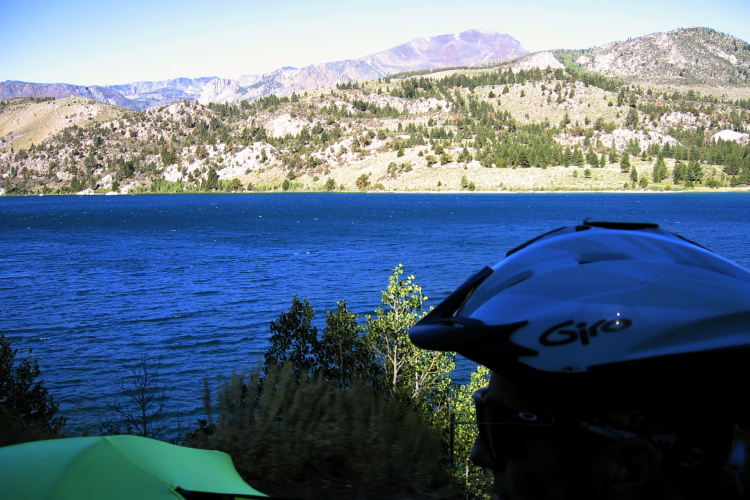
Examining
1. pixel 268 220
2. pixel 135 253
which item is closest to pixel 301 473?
pixel 135 253

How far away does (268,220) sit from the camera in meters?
110

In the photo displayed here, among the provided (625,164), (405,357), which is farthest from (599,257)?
(625,164)

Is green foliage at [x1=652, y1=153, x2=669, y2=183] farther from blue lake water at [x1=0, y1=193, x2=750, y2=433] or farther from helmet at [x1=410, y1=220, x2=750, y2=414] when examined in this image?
helmet at [x1=410, y1=220, x2=750, y2=414]

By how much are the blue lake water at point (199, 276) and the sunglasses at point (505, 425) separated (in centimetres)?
843

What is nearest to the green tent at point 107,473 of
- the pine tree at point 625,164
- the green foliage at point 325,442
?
the green foliage at point 325,442

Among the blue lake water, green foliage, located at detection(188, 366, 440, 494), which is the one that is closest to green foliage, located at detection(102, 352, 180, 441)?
the blue lake water

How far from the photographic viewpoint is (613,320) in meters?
1.41

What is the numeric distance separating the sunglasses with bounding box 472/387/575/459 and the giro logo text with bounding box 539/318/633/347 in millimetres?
197

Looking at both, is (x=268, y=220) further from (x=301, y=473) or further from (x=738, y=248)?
(x=301, y=473)

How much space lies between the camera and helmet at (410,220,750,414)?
136 cm

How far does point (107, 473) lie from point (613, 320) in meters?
2.83

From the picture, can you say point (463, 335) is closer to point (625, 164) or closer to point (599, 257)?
point (599, 257)

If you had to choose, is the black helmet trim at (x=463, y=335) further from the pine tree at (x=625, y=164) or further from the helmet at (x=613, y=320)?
the pine tree at (x=625, y=164)

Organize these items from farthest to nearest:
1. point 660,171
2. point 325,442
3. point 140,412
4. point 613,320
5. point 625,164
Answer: point 625,164 < point 660,171 < point 140,412 < point 325,442 < point 613,320
